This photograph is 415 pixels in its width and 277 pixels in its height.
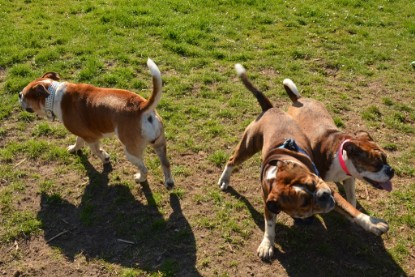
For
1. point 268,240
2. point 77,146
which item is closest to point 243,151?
point 268,240

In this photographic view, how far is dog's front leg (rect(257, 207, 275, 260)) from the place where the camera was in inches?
197

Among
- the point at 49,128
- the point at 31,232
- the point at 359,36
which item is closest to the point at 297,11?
the point at 359,36

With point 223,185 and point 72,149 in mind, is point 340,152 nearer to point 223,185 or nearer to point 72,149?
point 223,185

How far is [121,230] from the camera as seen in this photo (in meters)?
5.36

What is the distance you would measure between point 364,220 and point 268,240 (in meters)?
1.08

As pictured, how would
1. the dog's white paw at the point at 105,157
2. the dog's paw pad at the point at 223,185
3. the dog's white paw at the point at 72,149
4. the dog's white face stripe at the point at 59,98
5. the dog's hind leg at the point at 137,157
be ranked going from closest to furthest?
the dog's hind leg at the point at 137,157, the dog's white face stripe at the point at 59,98, the dog's paw pad at the point at 223,185, the dog's white paw at the point at 105,157, the dog's white paw at the point at 72,149

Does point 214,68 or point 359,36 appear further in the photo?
point 359,36

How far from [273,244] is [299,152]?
42.6 inches

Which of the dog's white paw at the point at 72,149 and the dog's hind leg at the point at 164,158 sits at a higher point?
the dog's hind leg at the point at 164,158

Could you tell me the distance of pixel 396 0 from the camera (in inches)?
455

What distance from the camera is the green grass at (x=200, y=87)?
5508 millimetres

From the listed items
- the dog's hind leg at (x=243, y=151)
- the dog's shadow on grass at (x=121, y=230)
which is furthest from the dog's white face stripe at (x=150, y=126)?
the dog's hind leg at (x=243, y=151)

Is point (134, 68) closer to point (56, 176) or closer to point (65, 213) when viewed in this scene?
point (56, 176)

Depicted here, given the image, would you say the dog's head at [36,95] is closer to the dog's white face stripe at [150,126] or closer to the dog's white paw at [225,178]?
the dog's white face stripe at [150,126]
